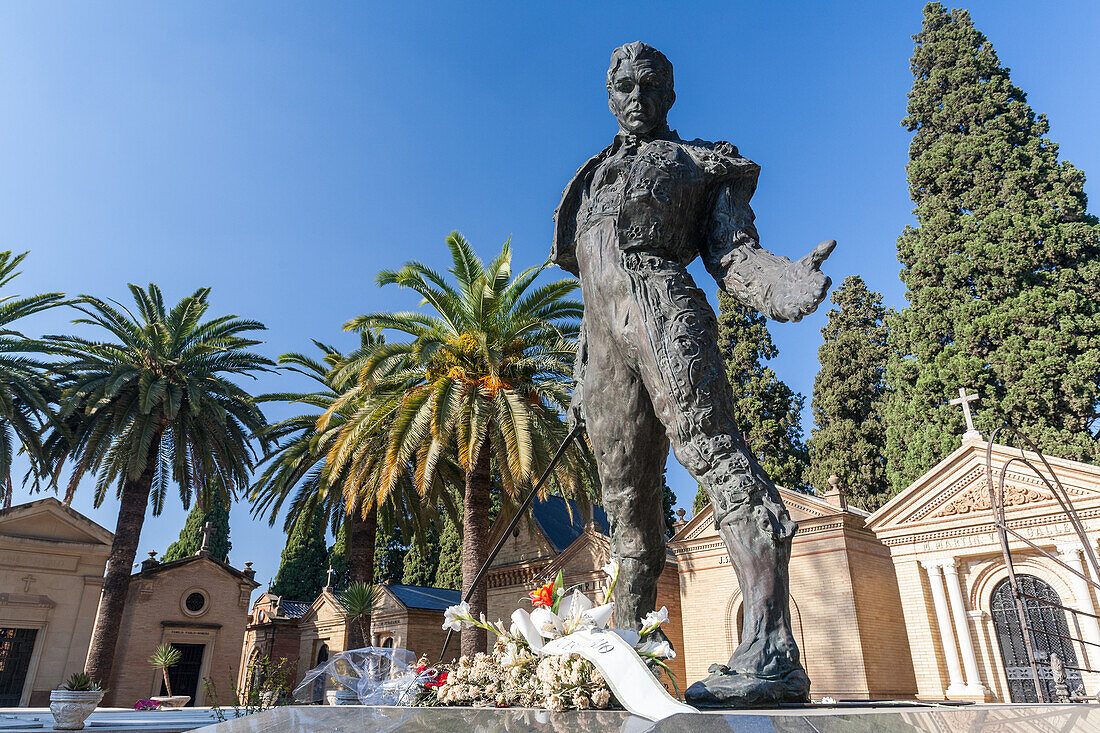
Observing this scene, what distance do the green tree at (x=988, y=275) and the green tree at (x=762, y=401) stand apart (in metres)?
4.47

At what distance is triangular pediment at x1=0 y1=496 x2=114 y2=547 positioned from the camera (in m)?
26.4

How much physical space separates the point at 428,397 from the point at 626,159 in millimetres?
13260

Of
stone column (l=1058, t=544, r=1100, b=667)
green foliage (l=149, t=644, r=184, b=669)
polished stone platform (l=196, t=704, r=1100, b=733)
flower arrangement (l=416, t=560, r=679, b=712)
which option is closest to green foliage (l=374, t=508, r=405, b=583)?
green foliage (l=149, t=644, r=184, b=669)

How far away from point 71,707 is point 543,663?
17.7 meters

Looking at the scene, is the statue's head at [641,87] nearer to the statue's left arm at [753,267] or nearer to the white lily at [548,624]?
the statue's left arm at [753,267]

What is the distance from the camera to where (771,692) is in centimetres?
198

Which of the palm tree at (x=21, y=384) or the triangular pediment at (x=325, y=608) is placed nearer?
the palm tree at (x=21, y=384)

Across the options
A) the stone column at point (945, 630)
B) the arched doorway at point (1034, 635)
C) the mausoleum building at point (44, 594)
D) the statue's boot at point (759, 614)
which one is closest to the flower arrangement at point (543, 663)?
the statue's boot at point (759, 614)

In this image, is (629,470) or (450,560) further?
(450,560)

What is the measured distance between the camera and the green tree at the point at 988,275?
21.0 meters

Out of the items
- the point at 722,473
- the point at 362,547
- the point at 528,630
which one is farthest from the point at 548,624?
the point at 362,547

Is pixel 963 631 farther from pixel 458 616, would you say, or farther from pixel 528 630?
pixel 528 630

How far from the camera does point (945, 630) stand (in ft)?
56.9

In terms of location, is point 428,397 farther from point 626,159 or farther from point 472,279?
point 626,159
